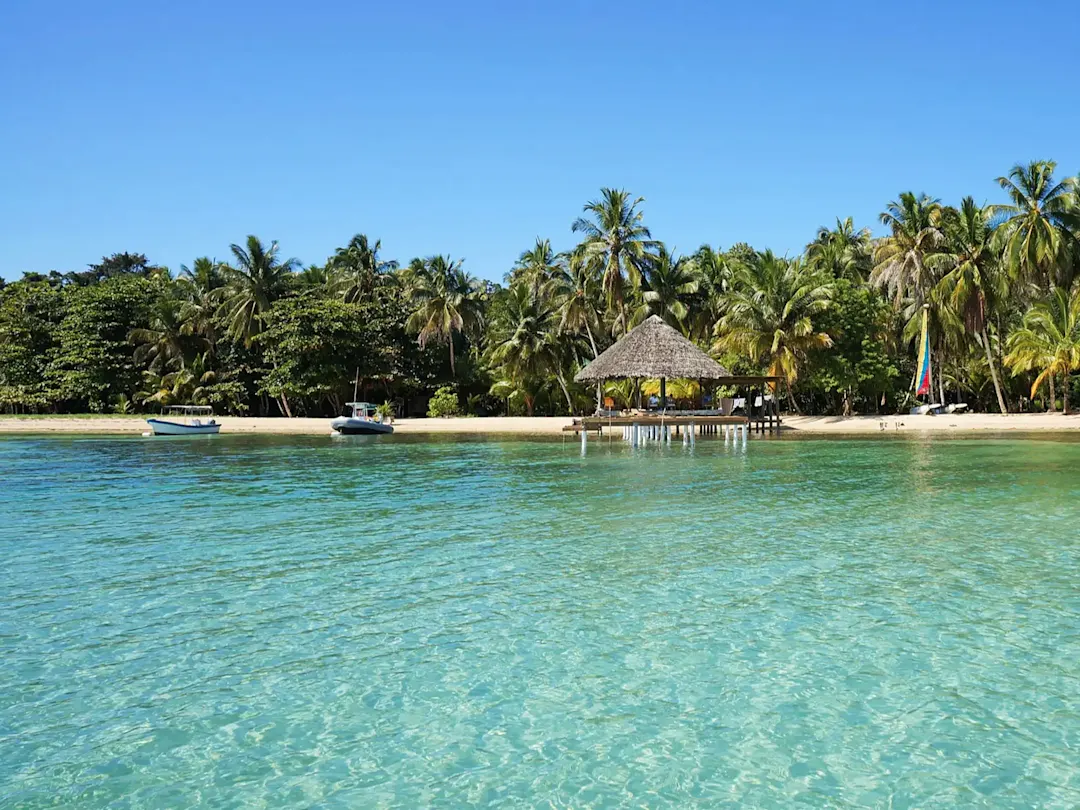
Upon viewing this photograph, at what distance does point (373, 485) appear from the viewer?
16.5 meters

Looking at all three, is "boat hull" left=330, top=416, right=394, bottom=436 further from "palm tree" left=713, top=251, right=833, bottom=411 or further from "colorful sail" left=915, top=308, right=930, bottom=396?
"colorful sail" left=915, top=308, right=930, bottom=396

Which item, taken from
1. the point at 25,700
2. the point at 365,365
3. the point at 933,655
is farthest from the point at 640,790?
the point at 365,365

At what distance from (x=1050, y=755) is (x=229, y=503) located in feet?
39.9

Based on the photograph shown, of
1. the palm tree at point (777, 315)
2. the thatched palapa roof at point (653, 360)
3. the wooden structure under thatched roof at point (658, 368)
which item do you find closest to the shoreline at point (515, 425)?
the palm tree at point (777, 315)

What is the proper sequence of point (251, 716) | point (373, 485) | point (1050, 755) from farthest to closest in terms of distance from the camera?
point (373, 485) → point (251, 716) → point (1050, 755)

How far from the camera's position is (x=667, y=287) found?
38.5 meters

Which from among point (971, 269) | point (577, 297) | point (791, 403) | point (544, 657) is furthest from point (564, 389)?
point (544, 657)

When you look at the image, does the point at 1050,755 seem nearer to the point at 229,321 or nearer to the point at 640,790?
the point at 640,790

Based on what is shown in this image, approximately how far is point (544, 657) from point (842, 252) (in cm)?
3964

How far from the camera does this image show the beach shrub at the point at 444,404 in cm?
4109

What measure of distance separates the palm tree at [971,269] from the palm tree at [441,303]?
20572 millimetres

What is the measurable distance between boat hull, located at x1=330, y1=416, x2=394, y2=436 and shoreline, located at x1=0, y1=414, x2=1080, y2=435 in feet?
6.52

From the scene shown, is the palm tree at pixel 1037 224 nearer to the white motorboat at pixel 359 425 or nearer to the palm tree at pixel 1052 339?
the palm tree at pixel 1052 339

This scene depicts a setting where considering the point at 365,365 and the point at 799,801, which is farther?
the point at 365,365
